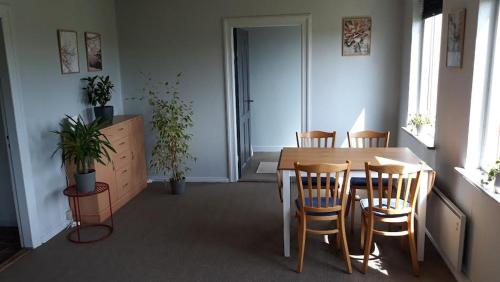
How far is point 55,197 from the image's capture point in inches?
164

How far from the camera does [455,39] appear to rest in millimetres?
3285

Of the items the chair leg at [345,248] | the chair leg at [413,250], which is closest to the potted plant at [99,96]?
the chair leg at [345,248]

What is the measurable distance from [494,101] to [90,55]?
13.6 ft

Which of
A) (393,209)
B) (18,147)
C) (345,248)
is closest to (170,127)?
(18,147)

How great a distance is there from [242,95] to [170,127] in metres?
1.29

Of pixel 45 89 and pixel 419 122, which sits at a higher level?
pixel 45 89

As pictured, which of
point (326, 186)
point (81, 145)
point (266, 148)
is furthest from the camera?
point (266, 148)

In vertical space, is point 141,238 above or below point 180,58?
below

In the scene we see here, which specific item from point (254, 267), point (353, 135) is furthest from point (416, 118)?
point (254, 267)

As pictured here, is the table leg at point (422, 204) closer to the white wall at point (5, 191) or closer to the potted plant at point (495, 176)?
the potted plant at point (495, 176)

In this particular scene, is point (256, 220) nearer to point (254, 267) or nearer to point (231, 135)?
point (254, 267)

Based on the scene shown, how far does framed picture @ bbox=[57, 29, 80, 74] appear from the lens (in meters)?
4.32

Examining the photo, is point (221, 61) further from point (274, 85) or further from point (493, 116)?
point (493, 116)

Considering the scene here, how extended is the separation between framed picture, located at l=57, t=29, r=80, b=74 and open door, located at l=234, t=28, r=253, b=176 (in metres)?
1.98
